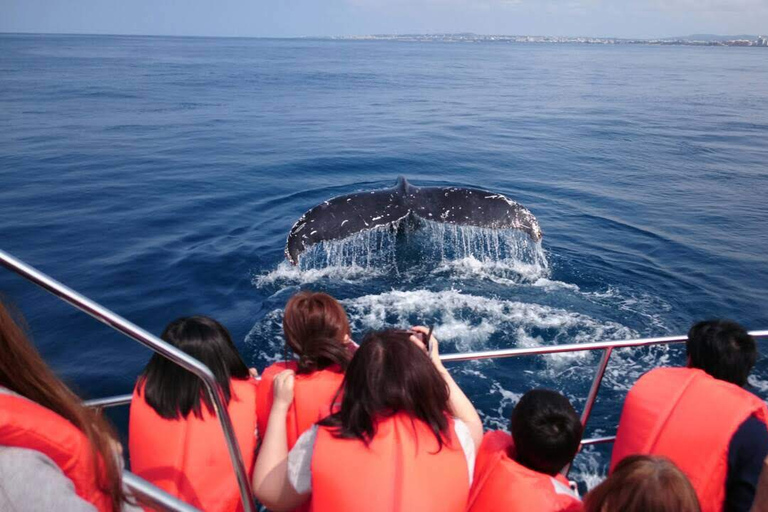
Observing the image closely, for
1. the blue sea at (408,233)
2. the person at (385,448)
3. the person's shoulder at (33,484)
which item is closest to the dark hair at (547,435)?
the person at (385,448)

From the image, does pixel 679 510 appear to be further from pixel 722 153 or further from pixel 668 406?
pixel 722 153

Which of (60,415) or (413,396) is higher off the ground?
(60,415)

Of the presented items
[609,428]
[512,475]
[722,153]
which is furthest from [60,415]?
[722,153]

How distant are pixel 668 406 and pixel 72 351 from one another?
677 centimetres

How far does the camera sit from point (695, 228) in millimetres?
11977

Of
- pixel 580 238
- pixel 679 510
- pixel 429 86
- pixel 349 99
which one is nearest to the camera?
pixel 679 510

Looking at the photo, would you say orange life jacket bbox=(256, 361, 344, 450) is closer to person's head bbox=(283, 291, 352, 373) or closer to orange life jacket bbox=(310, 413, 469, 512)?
person's head bbox=(283, 291, 352, 373)

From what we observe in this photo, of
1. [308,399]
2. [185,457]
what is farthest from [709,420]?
[185,457]

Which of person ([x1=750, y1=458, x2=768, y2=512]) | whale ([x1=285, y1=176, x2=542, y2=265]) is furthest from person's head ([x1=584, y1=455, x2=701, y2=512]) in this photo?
whale ([x1=285, y1=176, x2=542, y2=265])

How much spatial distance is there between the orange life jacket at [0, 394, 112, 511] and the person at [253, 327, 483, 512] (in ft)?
2.83

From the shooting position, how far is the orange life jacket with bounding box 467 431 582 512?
220 cm

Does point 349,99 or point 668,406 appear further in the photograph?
point 349,99

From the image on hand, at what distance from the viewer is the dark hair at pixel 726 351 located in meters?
2.94

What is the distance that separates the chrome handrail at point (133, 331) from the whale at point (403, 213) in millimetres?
5163
